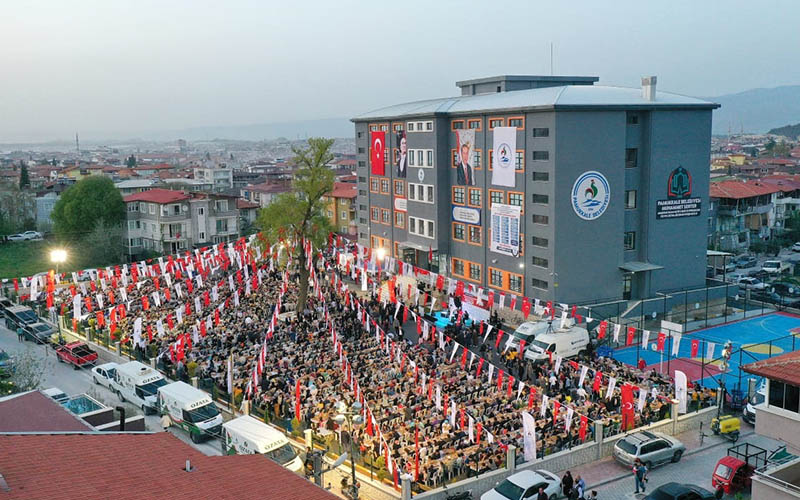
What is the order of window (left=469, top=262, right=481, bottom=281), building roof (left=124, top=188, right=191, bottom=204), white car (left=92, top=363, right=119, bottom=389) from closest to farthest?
1. white car (left=92, top=363, right=119, bottom=389)
2. window (left=469, top=262, right=481, bottom=281)
3. building roof (left=124, top=188, right=191, bottom=204)

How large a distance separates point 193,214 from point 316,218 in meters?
32.2

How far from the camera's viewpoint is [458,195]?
50125 millimetres

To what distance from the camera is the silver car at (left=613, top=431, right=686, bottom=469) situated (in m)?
23.0

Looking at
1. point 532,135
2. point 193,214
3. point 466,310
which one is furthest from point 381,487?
point 193,214

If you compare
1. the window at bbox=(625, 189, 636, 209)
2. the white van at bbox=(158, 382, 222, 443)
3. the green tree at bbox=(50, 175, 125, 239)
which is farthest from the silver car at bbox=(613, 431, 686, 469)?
the green tree at bbox=(50, 175, 125, 239)

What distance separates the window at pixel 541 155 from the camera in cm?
4188

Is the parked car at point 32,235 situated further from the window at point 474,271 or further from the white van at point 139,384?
the white van at point 139,384

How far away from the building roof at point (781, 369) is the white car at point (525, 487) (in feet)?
22.0

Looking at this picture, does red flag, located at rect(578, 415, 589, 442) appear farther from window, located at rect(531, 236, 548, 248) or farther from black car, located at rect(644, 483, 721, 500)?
window, located at rect(531, 236, 548, 248)

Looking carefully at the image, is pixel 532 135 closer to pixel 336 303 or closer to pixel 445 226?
pixel 445 226

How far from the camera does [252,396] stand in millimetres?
26516

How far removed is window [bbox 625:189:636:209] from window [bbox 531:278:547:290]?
767cm

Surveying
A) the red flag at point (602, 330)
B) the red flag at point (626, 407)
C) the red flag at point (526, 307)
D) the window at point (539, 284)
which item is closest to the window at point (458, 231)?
the window at point (539, 284)

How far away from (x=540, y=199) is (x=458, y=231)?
9163mm
